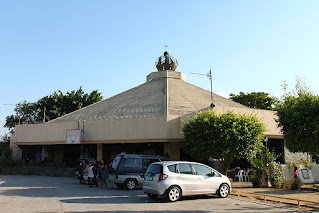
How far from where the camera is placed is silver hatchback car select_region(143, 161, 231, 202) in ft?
37.6

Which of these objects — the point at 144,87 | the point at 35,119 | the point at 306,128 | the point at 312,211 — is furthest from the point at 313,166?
the point at 35,119

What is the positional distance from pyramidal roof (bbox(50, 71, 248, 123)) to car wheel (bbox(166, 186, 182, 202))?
14406mm

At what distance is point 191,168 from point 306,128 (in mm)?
5540

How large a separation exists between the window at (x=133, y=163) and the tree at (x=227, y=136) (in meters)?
3.57

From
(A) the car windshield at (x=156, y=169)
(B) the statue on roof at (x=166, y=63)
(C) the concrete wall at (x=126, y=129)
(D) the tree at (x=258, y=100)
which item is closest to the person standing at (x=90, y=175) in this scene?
(A) the car windshield at (x=156, y=169)

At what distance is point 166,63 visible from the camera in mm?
41500

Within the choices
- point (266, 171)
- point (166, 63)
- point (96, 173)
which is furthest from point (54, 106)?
point (266, 171)

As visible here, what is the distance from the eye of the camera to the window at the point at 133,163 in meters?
16.0

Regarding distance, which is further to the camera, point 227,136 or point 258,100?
point 258,100

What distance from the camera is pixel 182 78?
40.8 metres

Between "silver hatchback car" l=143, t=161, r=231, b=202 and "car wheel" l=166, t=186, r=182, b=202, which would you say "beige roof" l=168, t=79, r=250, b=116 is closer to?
"silver hatchback car" l=143, t=161, r=231, b=202

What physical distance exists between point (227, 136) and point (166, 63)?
25.9 m

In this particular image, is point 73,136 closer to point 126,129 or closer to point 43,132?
point 43,132

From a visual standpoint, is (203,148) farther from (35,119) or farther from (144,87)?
(35,119)
